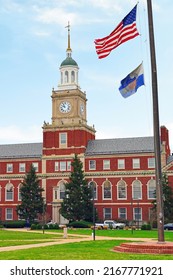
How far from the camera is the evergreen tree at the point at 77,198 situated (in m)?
78.8

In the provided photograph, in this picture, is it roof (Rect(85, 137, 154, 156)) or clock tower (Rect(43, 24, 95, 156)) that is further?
clock tower (Rect(43, 24, 95, 156))

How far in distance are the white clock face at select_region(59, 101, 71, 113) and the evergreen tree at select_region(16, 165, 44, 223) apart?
12526 millimetres

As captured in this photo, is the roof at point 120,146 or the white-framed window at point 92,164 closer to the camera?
the roof at point 120,146

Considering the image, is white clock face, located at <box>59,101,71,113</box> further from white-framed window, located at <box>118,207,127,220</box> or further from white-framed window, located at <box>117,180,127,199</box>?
white-framed window, located at <box>118,207,127,220</box>

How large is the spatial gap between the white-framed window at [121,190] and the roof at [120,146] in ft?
17.7

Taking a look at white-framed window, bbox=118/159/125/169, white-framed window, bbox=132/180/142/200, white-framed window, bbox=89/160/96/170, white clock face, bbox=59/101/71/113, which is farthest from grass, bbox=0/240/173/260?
white clock face, bbox=59/101/71/113

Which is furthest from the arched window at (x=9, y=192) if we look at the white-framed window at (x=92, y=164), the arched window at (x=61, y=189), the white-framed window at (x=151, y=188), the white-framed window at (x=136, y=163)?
the white-framed window at (x=151, y=188)

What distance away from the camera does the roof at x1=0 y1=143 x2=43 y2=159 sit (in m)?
91.1

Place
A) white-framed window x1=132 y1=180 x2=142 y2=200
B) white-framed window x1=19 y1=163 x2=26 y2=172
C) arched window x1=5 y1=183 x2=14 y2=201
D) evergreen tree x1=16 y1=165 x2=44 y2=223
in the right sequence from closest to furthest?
evergreen tree x1=16 y1=165 x2=44 y2=223, white-framed window x1=132 y1=180 x2=142 y2=200, arched window x1=5 y1=183 x2=14 y2=201, white-framed window x1=19 y1=163 x2=26 y2=172

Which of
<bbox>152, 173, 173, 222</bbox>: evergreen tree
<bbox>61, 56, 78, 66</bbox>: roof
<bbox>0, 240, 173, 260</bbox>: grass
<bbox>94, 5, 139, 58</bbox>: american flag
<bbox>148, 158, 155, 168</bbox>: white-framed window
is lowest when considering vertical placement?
<bbox>0, 240, 173, 260</bbox>: grass

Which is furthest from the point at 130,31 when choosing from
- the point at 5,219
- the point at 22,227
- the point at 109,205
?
the point at 5,219

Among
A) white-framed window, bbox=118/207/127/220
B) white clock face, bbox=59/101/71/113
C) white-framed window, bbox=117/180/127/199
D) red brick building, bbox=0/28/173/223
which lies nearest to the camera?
white-framed window, bbox=118/207/127/220

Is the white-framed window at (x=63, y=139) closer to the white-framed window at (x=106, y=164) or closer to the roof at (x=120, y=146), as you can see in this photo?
the roof at (x=120, y=146)

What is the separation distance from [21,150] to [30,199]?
1405 centimetres
